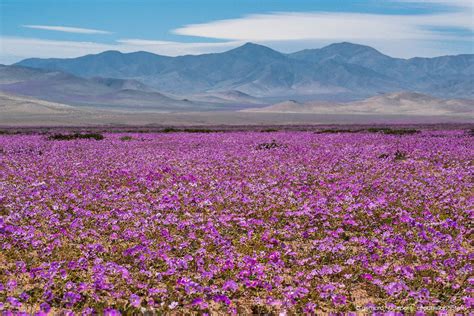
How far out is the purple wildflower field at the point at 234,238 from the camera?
6.76m

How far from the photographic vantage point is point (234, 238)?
31.7 ft

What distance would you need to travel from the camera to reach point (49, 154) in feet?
69.9

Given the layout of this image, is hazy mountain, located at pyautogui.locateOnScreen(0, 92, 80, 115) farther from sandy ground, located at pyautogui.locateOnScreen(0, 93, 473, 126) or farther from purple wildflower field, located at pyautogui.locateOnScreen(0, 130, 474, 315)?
purple wildflower field, located at pyautogui.locateOnScreen(0, 130, 474, 315)

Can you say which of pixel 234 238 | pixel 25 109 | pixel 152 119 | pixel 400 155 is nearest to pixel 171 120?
pixel 152 119

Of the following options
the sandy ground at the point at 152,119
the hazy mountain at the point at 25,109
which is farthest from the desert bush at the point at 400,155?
the hazy mountain at the point at 25,109

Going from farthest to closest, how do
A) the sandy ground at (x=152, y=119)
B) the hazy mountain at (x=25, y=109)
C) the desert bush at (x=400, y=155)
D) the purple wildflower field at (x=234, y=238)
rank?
1. the hazy mountain at (x=25, y=109)
2. the sandy ground at (x=152, y=119)
3. the desert bush at (x=400, y=155)
4. the purple wildflower field at (x=234, y=238)

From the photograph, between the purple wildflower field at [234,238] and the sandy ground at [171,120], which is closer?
the purple wildflower field at [234,238]

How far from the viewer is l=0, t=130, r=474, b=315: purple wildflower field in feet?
22.2

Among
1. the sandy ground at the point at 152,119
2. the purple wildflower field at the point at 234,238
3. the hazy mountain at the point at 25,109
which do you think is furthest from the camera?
the hazy mountain at the point at 25,109

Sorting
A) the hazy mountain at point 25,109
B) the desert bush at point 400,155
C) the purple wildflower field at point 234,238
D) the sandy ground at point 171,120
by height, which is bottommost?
the purple wildflower field at point 234,238

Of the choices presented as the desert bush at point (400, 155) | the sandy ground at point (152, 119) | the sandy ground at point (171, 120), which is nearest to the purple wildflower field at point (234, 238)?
the desert bush at point (400, 155)

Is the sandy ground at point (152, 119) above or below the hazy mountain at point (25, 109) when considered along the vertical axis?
below

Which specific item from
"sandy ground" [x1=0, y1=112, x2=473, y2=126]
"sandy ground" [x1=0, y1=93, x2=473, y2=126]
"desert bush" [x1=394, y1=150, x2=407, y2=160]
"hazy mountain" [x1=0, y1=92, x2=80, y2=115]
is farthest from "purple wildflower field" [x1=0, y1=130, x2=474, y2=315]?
"hazy mountain" [x1=0, y1=92, x2=80, y2=115]

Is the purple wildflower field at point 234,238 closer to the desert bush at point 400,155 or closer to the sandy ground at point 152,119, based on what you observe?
the desert bush at point 400,155
